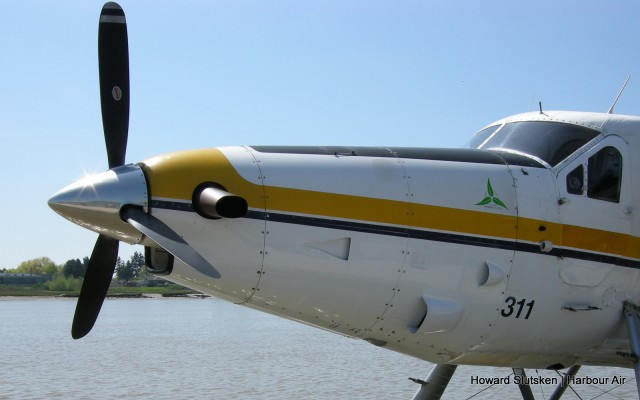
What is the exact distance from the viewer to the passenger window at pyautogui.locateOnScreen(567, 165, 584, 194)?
9.05 metres

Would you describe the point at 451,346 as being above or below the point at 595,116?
below

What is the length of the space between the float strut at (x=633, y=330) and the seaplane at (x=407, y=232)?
2cm

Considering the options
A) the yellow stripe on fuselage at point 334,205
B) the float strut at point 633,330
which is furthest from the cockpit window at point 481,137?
the float strut at point 633,330

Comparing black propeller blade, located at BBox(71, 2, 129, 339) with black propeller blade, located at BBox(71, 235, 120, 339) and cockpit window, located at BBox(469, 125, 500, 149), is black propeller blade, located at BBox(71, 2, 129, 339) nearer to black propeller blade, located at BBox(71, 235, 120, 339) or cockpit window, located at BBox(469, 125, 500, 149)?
black propeller blade, located at BBox(71, 235, 120, 339)

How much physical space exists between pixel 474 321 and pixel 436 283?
2.16ft

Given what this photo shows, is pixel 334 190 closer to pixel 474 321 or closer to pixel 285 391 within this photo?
pixel 474 321

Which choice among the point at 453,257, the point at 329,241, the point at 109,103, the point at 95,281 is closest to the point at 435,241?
the point at 453,257

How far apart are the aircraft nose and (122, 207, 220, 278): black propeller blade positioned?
8 cm

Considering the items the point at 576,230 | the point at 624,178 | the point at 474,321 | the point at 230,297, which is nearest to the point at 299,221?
the point at 230,297

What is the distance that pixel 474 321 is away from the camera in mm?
8414

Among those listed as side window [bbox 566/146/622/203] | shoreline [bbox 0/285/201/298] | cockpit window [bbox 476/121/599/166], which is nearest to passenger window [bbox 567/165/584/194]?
side window [bbox 566/146/622/203]

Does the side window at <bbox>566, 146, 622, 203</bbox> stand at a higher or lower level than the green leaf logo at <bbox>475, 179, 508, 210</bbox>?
higher

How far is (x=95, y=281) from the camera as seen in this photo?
8609 mm

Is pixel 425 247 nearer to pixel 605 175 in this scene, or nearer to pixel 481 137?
pixel 605 175
